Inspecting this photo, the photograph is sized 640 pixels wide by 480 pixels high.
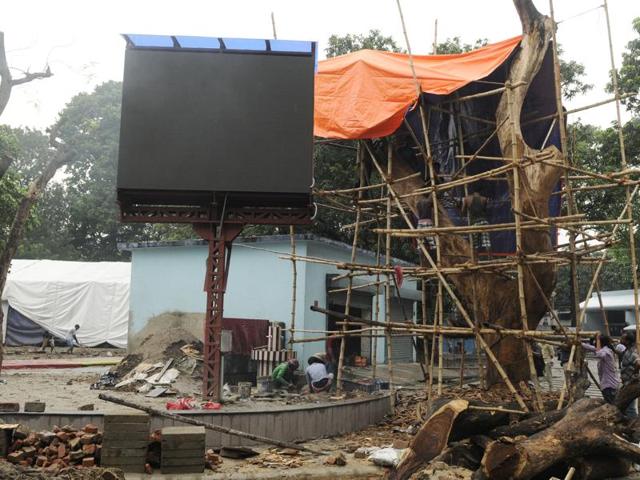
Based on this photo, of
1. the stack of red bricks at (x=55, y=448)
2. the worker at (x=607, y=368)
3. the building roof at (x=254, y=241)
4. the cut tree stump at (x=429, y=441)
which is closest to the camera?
the cut tree stump at (x=429, y=441)

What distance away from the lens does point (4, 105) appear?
10.5 metres

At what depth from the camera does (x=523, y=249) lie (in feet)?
41.4

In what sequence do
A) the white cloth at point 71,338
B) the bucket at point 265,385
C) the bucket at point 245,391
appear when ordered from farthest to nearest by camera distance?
the white cloth at point 71,338 → the bucket at point 265,385 → the bucket at point 245,391

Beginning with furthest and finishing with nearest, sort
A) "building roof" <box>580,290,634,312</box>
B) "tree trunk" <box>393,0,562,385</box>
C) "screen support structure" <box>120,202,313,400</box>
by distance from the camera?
1. "building roof" <box>580,290,634,312</box>
2. "tree trunk" <box>393,0,562,385</box>
3. "screen support structure" <box>120,202,313,400</box>

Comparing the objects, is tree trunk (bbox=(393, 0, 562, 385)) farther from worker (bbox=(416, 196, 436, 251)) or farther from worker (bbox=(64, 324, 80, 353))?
worker (bbox=(64, 324, 80, 353))

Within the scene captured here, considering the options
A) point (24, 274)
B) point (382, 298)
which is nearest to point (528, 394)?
point (382, 298)

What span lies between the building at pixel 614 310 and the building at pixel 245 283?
63.2 feet

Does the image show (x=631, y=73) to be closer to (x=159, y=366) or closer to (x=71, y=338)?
(x=159, y=366)

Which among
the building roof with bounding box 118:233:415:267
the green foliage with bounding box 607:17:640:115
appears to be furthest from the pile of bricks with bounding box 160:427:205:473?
the green foliage with bounding box 607:17:640:115

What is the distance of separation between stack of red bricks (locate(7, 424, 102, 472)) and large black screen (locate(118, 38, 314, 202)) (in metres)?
5.54

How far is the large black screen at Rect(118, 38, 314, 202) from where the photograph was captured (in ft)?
39.9

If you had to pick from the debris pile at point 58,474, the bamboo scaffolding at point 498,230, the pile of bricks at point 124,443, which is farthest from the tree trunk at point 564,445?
the pile of bricks at point 124,443

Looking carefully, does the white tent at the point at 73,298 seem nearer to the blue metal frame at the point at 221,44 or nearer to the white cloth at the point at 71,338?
the white cloth at the point at 71,338

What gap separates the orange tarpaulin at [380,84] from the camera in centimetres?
1248
